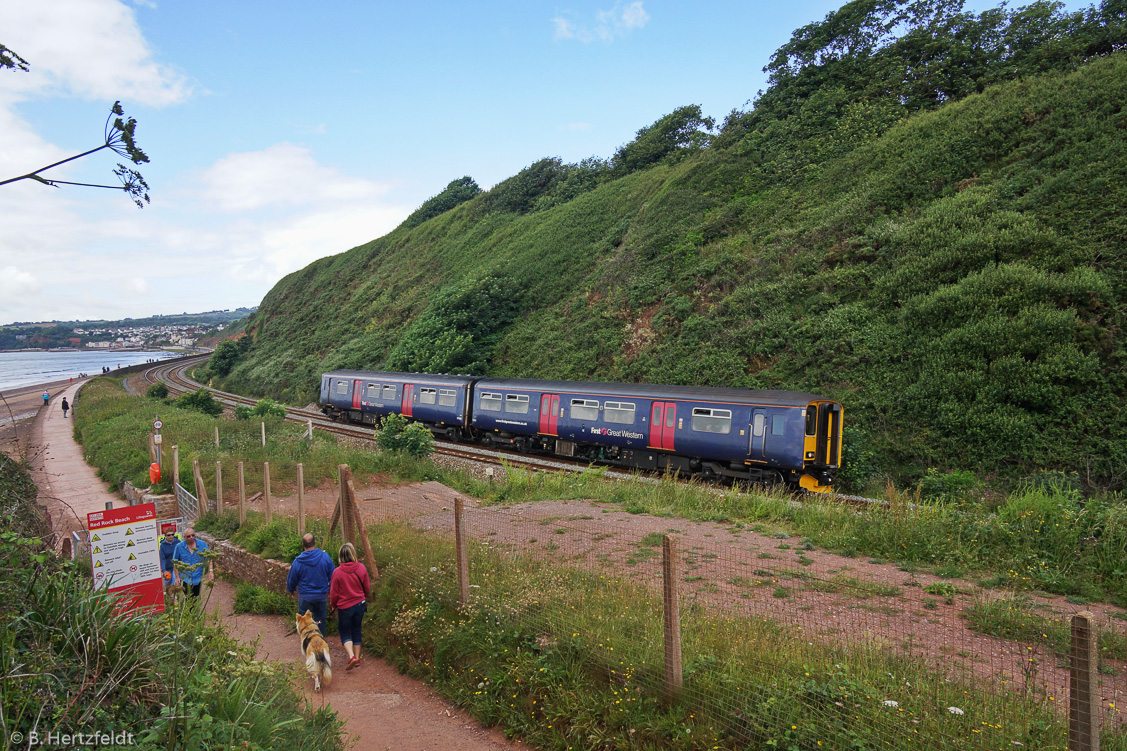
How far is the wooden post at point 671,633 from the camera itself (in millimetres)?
4501

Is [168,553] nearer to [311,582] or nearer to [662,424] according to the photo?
[311,582]

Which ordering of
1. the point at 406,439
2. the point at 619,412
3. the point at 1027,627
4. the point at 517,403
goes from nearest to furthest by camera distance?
the point at 1027,627 < the point at 406,439 < the point at 619,412 < the point at 517,403

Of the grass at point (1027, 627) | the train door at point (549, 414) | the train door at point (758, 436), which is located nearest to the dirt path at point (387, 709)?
the grass at point (1027, 627)

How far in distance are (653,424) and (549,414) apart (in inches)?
165

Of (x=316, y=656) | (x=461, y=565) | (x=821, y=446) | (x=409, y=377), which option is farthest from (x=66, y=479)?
(x=821, y=446)

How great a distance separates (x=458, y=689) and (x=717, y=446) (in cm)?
1057

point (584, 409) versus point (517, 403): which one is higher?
point (584, 409)

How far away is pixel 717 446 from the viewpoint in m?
14.8

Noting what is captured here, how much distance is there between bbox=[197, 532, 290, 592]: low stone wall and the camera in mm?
8711

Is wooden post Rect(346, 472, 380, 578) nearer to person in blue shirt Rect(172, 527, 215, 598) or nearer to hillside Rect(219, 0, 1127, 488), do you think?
person in blue shirt Rect(172, 527, 215, 598)

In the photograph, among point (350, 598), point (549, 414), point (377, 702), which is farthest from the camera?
point (549, 414)

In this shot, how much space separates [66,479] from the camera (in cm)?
1819

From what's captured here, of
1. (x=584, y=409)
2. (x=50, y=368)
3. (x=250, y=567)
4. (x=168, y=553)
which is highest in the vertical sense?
(x=584, y=409)

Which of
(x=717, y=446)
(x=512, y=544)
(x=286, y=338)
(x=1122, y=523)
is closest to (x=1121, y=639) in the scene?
(x=1122, y=523)
